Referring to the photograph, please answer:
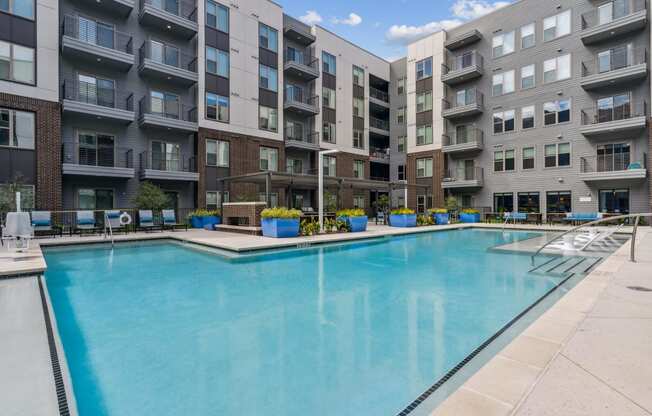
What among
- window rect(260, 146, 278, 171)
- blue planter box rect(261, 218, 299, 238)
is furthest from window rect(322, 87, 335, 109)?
blue planter box rect(261, 218, 299, 238)

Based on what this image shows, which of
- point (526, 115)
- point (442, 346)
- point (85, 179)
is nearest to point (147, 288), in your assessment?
point (442, 346)

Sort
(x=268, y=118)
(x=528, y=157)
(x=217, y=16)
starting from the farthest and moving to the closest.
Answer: (x=268, y=118) → (x=528, y=157) → (x=217, y=16)

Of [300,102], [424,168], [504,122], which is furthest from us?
[424,168]

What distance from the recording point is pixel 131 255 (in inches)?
389

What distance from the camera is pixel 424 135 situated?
26953 millimetres

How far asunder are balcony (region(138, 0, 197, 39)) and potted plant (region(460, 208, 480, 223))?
19438 millimetres

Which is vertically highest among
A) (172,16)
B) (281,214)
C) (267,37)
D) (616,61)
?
(267,37)

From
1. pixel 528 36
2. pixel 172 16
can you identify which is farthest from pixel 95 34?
pixel 528 36

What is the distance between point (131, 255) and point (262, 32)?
57.9 ft

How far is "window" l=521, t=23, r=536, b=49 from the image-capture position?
2203 centimetres

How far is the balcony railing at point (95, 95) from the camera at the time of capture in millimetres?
15291

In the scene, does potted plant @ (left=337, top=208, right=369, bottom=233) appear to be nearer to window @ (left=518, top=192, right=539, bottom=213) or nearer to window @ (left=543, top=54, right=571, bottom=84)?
window @ (left=518, top=192, right=539, bottom=213)

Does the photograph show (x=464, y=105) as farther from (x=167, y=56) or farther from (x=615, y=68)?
(x=167, y=56)

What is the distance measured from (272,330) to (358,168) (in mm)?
25143
